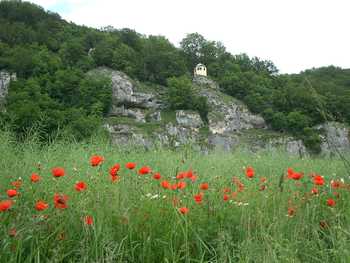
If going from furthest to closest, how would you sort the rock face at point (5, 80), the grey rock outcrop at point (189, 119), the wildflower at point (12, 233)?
the grey rock outcrop at point (189, 119) < the rock face at point (5, 80) < the wildflower at point (12, 233)

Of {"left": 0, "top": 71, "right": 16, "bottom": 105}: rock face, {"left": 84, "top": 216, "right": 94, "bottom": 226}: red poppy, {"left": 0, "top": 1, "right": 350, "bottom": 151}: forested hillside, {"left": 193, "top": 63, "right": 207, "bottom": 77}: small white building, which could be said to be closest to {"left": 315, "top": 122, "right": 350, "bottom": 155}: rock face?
{"left": 84, "top": 216, "right": 94, "bottom": 226}: red poppy

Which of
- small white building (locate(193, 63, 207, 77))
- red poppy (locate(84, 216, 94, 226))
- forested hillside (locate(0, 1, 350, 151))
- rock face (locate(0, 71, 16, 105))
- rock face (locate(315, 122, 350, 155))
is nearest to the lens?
red poppy (locate(84, 216, 94, 226))

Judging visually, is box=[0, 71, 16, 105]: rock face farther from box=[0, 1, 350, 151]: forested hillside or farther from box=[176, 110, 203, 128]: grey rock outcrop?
box=[176, 110, 203, 128]: grey rock outcrop

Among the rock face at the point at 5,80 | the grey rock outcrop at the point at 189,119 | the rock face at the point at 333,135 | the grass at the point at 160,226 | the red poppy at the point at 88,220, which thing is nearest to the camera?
the grass at the point at 160,226

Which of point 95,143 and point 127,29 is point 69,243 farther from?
point 127,29

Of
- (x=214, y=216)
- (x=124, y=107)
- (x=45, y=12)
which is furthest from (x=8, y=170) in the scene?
(x=45, y=12)

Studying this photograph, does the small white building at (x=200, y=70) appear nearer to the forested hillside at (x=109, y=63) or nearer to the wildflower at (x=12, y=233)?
the forested hillside at (x=109, y=63)

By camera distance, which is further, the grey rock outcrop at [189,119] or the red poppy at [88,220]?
the grey rock outcrop at [189,119]

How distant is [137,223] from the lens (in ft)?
7.86

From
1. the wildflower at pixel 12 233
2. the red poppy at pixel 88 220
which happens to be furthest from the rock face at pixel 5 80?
the wildflower at pixel 12 233

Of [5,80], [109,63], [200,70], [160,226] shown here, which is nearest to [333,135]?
[160,226]

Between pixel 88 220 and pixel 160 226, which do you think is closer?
pixel 88 220

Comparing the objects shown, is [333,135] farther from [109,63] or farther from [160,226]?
[109,63]

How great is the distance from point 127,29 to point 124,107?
41.4 meters
